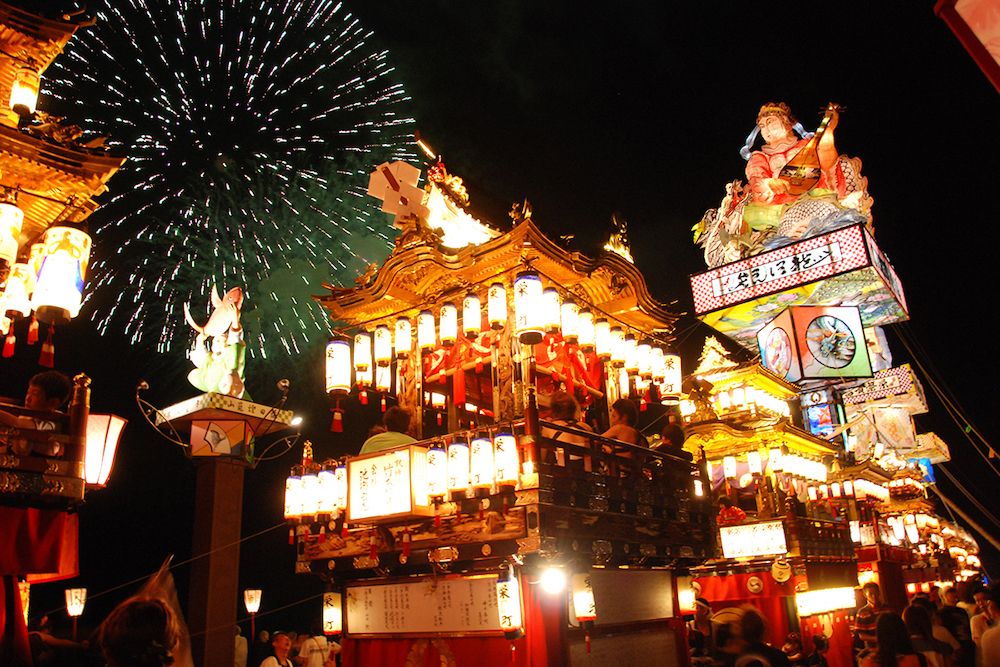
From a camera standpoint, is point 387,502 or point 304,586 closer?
point 387,502

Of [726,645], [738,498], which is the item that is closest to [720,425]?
[738,498]

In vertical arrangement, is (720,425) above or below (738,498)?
above

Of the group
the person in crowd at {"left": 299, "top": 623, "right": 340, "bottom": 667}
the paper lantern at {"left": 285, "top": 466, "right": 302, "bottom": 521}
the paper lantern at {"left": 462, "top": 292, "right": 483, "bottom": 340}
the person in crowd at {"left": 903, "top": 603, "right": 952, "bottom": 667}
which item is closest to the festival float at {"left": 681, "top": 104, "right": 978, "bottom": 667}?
the person in crowd at {"left": 903, "top": 603, "right": 952, "bottom": 667}

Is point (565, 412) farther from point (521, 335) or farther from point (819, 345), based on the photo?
point (819, 345)

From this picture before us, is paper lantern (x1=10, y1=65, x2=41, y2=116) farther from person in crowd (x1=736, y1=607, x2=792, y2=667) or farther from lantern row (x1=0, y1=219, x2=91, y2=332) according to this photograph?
person in crowd (x1=736, y1=607, x2=792, y2=667)

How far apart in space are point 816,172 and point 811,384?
8.41 metres

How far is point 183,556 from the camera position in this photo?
1734 centimetres

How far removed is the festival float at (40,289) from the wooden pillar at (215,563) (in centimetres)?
588

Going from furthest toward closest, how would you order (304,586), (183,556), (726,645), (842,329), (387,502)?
(304,586) → (842,329) → (183,556) → (387,502) → (726,645)

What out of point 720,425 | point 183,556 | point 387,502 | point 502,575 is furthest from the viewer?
point 183,556

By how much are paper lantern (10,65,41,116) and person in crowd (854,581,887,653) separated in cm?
1182

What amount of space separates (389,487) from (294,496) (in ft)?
6.79

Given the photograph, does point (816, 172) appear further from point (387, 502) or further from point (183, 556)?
point (183, 556)

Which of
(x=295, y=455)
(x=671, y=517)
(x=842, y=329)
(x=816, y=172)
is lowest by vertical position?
(x=671, y=517)
